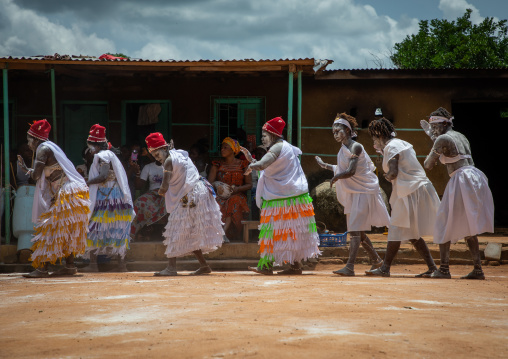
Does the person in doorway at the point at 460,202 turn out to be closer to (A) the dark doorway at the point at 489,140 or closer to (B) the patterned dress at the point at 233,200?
(B) the patterned dress at the point at 233,200

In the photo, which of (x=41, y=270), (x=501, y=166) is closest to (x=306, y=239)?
(x=41, y=270)

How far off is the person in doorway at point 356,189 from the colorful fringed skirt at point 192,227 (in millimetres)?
1711

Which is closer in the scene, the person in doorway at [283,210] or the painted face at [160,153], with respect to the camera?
the person in doorway at [283,210]

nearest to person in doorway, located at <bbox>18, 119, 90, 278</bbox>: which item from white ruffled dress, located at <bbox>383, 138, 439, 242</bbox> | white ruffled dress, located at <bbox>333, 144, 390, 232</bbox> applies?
white ruffled dress, located at <bbox>333, 144, 390, 232</bbox>

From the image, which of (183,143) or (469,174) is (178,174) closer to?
(469,174)

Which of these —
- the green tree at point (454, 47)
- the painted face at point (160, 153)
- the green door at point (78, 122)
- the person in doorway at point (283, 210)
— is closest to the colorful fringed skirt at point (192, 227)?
the painted face at point (160, 153)

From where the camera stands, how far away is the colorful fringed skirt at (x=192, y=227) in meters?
8.73

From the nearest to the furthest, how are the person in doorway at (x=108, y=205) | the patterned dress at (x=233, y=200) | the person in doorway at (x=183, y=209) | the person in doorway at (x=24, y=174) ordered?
the person in doorway at (x=183, y=209), the person in doorway at (x=108, y=205), the patterned dress at (x=233, y=200), the person in doorway at (x=24, y=174)

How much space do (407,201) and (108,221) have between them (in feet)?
13.7

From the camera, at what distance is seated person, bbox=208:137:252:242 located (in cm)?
1119

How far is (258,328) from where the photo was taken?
4789mm

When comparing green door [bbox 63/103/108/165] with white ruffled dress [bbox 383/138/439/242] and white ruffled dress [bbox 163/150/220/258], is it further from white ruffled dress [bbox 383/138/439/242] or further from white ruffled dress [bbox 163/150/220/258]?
white ruffled dress [bbox 383/138/439/242]

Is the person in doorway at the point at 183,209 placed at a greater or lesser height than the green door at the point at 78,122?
lesser

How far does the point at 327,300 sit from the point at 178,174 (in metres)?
3.41
